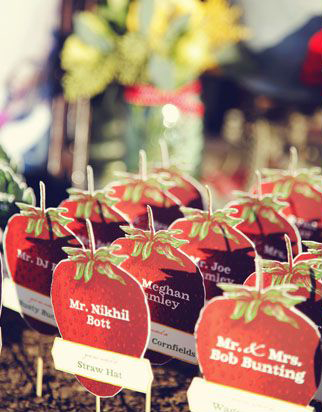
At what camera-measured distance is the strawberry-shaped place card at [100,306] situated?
2.61 ft

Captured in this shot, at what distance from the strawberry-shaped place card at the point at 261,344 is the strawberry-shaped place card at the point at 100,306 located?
10 cm

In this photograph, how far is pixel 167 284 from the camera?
831mm

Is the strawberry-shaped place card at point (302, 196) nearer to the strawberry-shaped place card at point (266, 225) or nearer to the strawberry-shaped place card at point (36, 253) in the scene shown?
the strawberry-shaped place card at point (266, 225)

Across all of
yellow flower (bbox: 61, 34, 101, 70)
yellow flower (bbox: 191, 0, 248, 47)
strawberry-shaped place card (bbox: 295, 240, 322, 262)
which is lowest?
strawberry-shaped place card (bbox: 295, 240, 322, 262)

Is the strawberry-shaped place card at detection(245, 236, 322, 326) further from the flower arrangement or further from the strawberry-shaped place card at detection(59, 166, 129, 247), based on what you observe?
the flower arrangement

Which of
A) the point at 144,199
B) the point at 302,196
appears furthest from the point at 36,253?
the point at 302,196

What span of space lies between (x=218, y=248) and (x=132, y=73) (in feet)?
3.27

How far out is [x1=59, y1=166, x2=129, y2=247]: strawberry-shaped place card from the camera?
3.12 feet

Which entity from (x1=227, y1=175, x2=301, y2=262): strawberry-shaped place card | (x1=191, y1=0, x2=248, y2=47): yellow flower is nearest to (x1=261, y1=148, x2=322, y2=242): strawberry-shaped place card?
(x1=227, y1=175, x2=301, y2=262): strawberry-shaped place card

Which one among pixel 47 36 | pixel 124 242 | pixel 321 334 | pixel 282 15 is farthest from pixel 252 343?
pixel 47 36

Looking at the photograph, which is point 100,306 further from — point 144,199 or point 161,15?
point 161,15

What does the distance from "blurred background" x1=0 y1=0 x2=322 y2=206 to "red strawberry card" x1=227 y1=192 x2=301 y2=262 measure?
29.6 inches

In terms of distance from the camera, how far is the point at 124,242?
856mm

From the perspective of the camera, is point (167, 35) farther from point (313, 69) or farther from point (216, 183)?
point (216, 183)
